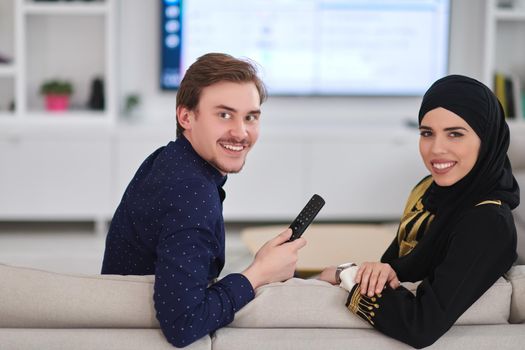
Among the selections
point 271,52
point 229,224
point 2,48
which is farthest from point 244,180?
point 2,48

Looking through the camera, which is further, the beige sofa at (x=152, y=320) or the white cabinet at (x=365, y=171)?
the white cabinet at (x=365, y=171)

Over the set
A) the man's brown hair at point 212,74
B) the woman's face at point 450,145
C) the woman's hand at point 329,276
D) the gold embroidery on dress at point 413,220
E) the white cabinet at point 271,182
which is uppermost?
the man's brown hair at point 212,74

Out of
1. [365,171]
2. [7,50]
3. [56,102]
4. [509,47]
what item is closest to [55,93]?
[56,102]

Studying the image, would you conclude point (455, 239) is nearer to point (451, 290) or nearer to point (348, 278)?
point (451, 290)

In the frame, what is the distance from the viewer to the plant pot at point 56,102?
5.39 m

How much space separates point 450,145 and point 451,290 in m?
0.36

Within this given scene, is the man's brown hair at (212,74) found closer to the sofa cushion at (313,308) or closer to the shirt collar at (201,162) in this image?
the shirt collar at (201,162)

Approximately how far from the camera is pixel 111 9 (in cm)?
523

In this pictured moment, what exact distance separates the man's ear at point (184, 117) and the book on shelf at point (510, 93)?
3954 millimetres

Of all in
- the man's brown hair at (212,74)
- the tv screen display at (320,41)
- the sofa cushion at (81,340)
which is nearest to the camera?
the sofa cushion at (81,340)

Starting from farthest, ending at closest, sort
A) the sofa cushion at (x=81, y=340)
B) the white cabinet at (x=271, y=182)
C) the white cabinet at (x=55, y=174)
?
the white cabinet at (x=271, y=182), the white cabinet at (x=55, y=174), the sofa cushion at (x=81, y=340)

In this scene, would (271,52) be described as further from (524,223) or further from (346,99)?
(524,223)

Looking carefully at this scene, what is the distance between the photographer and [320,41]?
566 centimetres

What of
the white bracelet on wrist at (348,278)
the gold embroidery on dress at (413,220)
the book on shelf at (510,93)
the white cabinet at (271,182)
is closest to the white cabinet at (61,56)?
the white cabinet at (271,182)
